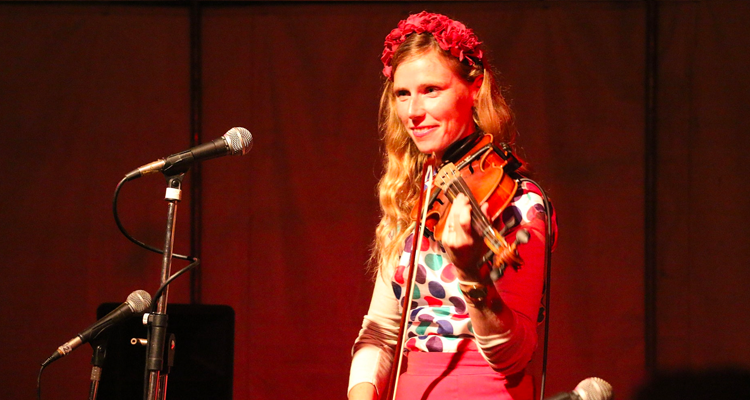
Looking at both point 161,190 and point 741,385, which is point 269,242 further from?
point 741,385

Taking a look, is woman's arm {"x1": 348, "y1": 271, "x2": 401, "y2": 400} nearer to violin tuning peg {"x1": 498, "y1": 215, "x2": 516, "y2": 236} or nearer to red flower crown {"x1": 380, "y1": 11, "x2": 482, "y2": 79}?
violin tuning peg {"x1": 498, "y1": 215, "x2": 516, "y2": 236}

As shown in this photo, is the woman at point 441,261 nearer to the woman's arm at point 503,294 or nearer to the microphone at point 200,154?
the woman's arm at point 503,294

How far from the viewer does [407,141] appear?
5.46 feet

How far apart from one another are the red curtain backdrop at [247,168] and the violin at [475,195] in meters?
1.62

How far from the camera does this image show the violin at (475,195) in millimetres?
1118

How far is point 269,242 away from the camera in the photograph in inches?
119

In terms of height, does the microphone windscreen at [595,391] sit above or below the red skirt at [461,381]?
above

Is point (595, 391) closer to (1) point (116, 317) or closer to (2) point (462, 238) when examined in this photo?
(2) point (462, 238)

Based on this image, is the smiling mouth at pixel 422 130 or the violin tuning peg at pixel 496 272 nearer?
the violin tuning peg at pixel 496 272

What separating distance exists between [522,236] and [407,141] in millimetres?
493

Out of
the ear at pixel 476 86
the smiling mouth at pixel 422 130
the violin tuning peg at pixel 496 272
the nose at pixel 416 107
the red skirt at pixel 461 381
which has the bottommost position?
the red skirt at pixel 461 381

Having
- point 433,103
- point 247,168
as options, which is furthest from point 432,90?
point 247,168

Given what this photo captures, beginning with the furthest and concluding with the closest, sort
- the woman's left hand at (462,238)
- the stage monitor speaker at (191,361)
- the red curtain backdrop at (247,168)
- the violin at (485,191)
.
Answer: the red curtain backdrop at (247,168)
the stage monitor speaker at (191,361)
the violin at (485,191)
the woman's left hand at (462,238)

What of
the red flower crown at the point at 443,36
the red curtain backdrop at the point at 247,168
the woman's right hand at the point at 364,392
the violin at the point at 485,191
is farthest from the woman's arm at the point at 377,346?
the red curtain backdrop at the point at 247,168
